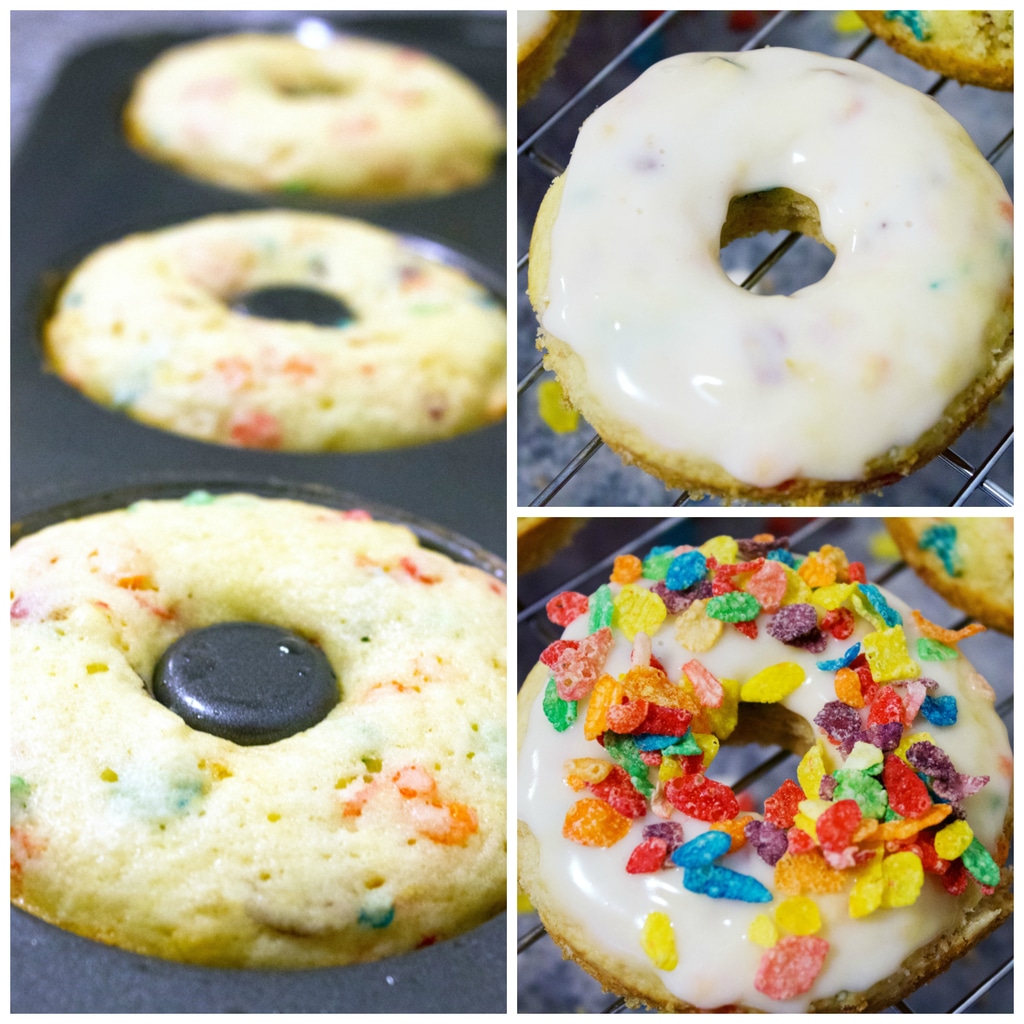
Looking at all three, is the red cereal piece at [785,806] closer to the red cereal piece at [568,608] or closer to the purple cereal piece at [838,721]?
the purple cereal piece at [838,721]

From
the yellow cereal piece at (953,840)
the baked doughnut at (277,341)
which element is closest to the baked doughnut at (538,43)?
the baked doughnut at (277,341)

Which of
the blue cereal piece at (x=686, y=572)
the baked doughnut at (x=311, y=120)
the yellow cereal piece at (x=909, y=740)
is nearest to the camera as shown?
the yellow cereal piece at (x=909, y=740)

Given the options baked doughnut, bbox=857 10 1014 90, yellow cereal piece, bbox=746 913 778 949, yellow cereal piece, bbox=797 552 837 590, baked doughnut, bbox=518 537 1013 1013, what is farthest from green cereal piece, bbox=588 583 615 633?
baked doughnut, bbox=857 10 1014 90

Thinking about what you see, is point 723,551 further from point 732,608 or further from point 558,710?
point 558,710

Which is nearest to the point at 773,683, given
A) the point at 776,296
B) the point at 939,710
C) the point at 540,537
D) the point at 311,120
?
the point at 939,710

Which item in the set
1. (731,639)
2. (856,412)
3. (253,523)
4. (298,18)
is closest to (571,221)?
(856,412)

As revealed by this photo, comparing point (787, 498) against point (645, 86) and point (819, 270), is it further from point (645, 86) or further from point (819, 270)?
point (819, 270)
